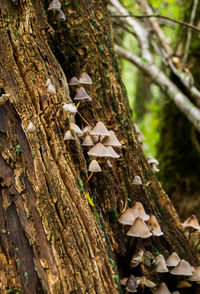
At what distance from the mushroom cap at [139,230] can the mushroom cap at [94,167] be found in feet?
1.90

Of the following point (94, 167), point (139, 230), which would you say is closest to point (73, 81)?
point (94, 167)

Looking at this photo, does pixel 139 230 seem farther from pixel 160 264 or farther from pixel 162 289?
pixel 162 289

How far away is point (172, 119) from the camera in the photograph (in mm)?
8070

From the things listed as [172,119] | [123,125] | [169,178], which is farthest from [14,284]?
[172,119]

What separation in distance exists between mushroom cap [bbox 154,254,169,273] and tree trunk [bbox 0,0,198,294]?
8.6 inches

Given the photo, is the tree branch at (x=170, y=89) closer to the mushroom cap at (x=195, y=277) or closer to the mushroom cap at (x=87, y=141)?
the mushroom cap at (x=195, y=277)

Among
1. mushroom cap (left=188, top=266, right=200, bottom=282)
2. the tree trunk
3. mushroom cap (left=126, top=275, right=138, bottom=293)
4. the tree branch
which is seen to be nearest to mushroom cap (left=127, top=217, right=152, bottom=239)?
the tree trunk

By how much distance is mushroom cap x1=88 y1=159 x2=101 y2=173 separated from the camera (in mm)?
2877

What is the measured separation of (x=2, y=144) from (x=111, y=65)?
170 cm

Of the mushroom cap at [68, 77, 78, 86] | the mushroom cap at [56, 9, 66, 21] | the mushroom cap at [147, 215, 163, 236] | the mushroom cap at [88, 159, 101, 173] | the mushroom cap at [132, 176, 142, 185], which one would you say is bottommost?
the mushroom cap at [147, 215, 163, 236]

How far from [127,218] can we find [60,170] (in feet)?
2.65

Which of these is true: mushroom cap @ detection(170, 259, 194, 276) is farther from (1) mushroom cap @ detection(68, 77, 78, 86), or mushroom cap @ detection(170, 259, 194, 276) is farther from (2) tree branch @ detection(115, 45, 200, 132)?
(2) tree branch @ detection(115, 45, 200, 132)

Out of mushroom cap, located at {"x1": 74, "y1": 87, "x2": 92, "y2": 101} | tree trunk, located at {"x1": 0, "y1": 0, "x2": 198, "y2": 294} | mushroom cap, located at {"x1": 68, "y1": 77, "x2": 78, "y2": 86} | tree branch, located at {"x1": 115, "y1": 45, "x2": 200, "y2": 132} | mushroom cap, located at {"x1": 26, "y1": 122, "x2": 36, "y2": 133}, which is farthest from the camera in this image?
tree branch, located at {"x1": 115, "y1": 45, "x2": 200, "y2": 132}

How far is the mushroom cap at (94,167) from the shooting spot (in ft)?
9.44
